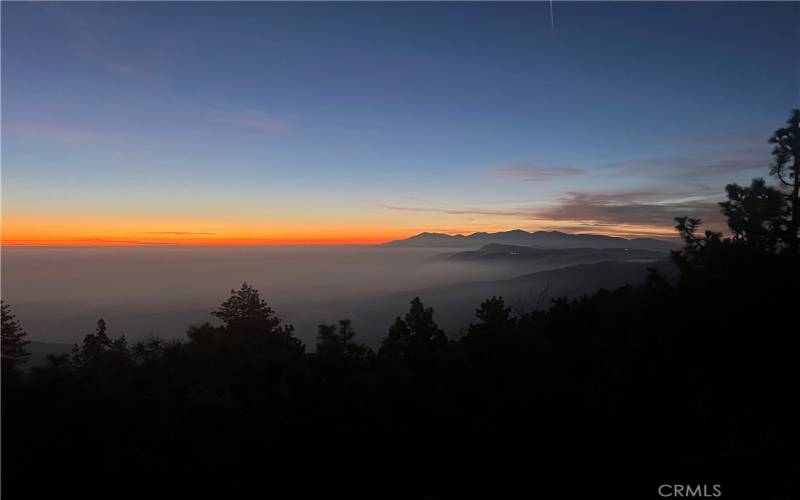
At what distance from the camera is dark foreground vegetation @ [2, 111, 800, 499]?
15.4 ft

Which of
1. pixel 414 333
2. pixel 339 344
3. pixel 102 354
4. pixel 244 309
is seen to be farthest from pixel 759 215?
pixel 244 309

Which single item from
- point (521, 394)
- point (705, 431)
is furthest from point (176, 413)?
point (705, 431)

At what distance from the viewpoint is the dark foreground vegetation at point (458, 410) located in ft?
15.4

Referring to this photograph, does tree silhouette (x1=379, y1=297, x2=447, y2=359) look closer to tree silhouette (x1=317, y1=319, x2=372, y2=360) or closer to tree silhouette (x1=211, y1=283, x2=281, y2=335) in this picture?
tree silhouette (x1=317, y1=319, x2=372, y2=360)

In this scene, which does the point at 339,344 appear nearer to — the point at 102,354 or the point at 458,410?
the point at 458,410

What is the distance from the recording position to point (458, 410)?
660 cm

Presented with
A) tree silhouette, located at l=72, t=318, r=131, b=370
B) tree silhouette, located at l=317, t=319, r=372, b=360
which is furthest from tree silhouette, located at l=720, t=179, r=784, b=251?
tree silhouette, located at l=72, t=318, r=131, b=370

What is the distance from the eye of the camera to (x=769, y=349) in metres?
7.99

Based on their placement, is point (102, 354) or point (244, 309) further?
point (244, 309)

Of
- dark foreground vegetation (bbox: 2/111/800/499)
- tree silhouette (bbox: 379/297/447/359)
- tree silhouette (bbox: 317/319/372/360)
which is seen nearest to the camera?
dark foreground vegetation (bbox: 2/111/800/499)

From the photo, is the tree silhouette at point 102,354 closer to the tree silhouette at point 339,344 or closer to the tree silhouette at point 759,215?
the tree silhouette at point 339,344

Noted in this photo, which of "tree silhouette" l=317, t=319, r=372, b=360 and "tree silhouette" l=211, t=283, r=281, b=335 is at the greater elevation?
"tree silhouette" l=317, t=319, r=372, b=360

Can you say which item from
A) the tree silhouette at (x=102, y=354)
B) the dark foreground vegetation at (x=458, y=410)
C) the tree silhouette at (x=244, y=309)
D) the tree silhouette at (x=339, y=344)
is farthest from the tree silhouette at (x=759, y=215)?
the tree silhouette at (x=244, y=309)

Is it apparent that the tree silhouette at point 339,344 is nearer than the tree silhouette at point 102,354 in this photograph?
No
